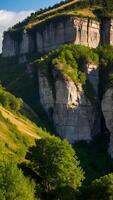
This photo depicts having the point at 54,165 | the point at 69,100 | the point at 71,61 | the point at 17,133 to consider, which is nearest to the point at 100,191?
the point at 54,165

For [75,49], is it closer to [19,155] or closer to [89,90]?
[89,90]

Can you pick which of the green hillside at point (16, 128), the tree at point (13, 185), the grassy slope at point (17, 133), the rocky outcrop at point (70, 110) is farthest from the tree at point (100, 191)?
the rocky outcrop at point (70, 110)

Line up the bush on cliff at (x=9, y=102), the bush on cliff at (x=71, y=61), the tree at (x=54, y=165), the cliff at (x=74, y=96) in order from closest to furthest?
the tree at (x=54, y=165) → the bush on cliff at (x=9, y=102) → the cliff at (x=74, y=96) → the bush on cliff at (x=71, y=61)

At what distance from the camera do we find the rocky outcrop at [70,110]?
171 metres

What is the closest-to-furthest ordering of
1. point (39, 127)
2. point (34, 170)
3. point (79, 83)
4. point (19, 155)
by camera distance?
point (34, 170)
point (19, 155)
point (39, 127)
point (79, 83)

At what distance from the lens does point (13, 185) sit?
96.1 m

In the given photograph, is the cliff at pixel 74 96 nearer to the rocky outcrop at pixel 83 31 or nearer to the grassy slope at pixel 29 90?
the grassy slope at pixel 29 90

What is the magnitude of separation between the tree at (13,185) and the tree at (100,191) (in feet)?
29.9

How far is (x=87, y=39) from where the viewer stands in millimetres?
199000

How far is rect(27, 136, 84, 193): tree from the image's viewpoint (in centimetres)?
11019

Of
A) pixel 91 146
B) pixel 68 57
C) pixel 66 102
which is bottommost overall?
pixel 91 146

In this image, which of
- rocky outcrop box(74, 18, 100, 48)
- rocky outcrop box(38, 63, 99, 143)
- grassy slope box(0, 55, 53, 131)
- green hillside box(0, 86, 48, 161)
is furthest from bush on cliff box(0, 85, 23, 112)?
rocky outcrop box(74, 18, 100, 48)

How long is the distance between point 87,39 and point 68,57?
1993 centimetres

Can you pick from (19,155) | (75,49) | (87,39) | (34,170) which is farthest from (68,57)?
(34,170)
